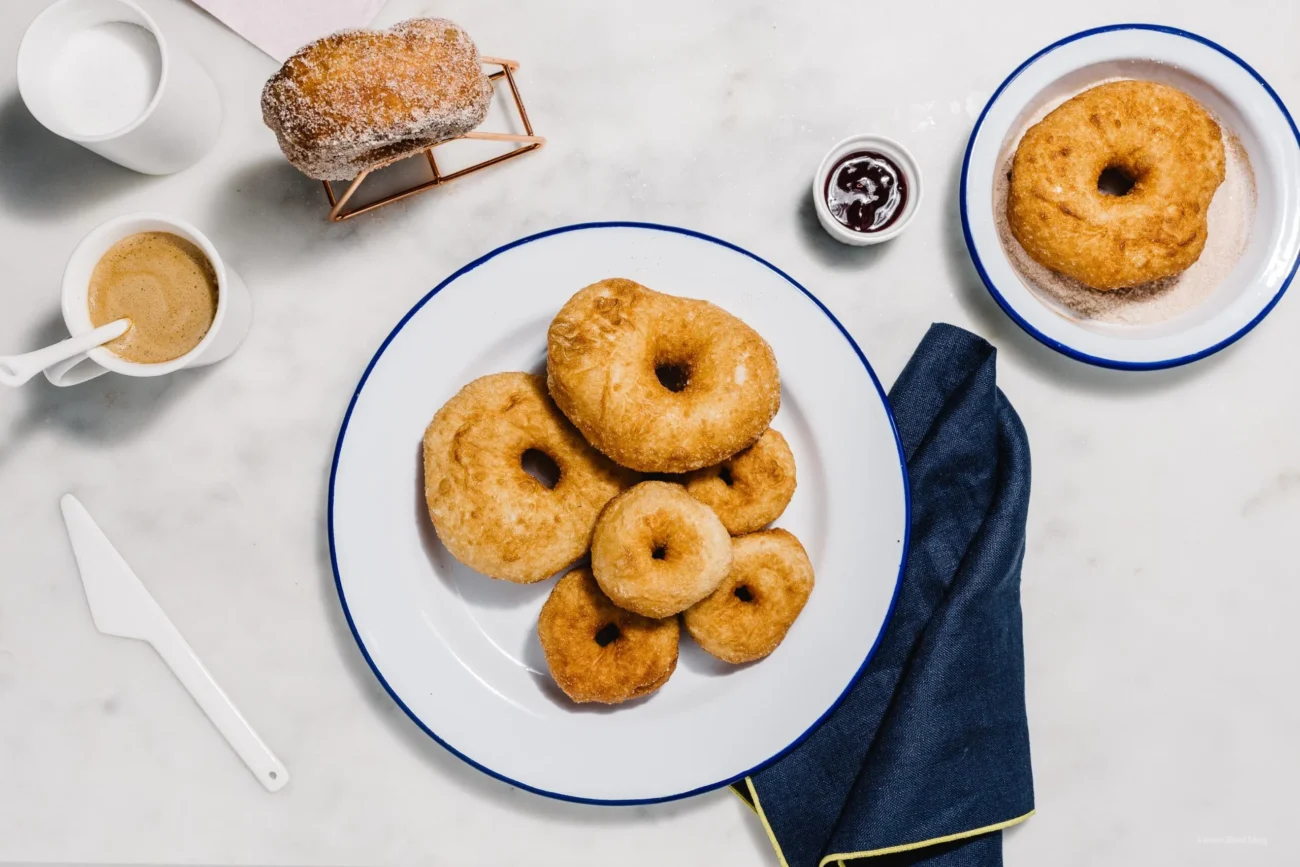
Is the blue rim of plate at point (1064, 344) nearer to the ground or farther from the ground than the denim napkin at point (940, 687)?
farther from the ground

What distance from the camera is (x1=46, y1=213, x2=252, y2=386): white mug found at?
1.44m

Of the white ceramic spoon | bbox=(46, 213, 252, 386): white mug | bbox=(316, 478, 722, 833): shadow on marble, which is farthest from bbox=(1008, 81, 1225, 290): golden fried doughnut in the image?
the white ceramic spoon

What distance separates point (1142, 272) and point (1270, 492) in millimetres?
556

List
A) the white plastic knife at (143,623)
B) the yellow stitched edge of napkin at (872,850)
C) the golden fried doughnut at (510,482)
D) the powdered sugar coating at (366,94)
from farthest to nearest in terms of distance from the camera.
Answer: the white plastic knife at (143,623) < the yellow stitched edge of napkin at (872,850) < the golden fried doughnut at (510,482) < the powdered sugar coating at (366,94)

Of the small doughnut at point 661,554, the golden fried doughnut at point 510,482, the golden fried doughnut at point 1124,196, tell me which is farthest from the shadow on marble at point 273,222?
the golden fried doughnut at point 1124,196

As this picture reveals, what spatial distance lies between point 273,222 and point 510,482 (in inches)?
28.5

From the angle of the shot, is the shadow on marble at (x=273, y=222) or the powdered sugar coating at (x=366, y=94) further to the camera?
the shadow on marble at (x=273, y=222)

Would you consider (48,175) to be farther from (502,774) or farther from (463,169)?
(502,774)

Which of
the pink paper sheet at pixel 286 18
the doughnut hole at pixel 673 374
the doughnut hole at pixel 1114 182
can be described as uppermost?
the pink paper sheet at pixel 286 18

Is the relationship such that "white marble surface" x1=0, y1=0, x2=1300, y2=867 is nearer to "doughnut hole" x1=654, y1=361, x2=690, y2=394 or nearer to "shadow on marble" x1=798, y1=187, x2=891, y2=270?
"shadow on marble" x1=798, y1=187, x2=891, y2=270

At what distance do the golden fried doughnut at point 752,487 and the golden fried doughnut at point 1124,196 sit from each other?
630 millimetres

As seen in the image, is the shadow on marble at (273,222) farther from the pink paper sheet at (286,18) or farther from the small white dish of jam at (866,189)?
the small white dish of jam at (866,189)

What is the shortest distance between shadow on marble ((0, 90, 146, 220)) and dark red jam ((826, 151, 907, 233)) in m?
1.28

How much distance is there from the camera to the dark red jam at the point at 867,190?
1.61 meters
